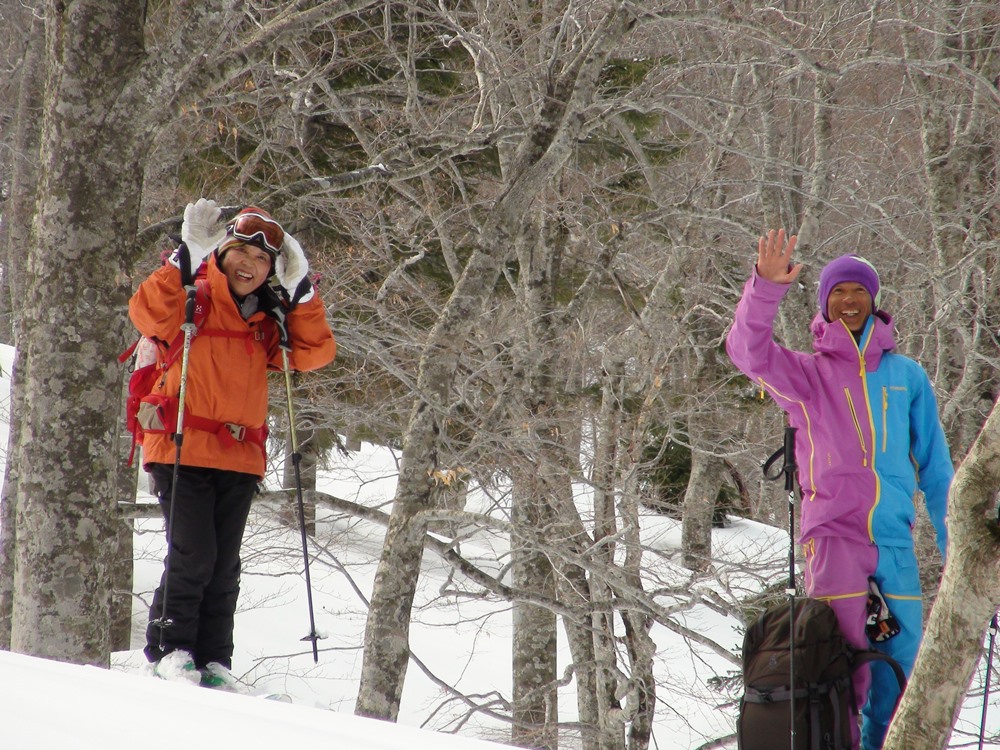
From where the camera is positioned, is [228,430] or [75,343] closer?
[228,430]

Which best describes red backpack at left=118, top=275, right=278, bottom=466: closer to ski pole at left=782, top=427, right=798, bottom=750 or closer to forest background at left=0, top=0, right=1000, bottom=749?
forest background at left=0, top=0, right=1000, bottom=749

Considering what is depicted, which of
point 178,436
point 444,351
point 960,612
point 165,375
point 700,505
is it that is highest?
point 444,351

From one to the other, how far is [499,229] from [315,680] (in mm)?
8546

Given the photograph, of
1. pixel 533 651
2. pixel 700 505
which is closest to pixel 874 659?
pixel 700 505

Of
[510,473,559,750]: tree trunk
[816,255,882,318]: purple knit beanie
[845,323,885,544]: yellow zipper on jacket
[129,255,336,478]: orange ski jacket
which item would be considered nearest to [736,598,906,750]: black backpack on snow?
[845,323,885,544]: yellow zipper on jacket

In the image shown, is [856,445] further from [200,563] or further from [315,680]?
[315,680]

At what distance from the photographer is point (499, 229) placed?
18.5ft

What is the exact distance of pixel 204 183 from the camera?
7.58 m

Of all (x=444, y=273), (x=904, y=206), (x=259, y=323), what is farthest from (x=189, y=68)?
(x=904, y=206)

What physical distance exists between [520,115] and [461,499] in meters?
4.53

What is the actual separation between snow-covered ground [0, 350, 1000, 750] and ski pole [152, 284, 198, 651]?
7.8 inches

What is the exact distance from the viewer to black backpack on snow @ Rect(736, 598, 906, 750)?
275cm

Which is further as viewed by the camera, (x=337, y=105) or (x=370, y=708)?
(x=337, y=105)

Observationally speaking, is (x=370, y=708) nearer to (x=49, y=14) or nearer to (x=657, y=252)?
(x=49, y=14)
